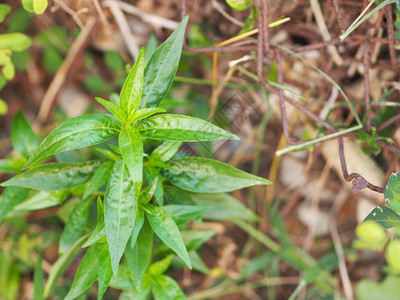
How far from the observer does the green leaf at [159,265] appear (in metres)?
1.12

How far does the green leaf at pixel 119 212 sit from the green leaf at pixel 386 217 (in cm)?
60

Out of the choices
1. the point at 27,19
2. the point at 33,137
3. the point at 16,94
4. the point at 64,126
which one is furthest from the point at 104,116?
the point at 16,94

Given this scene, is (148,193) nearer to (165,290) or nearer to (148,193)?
(148,193)

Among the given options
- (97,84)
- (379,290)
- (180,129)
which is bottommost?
(379,290)

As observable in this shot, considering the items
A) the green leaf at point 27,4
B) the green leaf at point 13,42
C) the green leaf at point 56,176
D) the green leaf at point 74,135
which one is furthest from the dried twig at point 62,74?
the green leaf at point 74,135

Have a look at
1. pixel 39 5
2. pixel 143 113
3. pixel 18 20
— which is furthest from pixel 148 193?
pixel 18 20

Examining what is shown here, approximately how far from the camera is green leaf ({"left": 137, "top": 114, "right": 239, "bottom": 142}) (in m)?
0.87

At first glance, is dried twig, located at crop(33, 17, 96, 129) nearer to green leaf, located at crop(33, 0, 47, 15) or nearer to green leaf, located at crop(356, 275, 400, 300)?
green leaf, located at crop(33, 0, 47, 15)

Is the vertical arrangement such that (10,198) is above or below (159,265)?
above

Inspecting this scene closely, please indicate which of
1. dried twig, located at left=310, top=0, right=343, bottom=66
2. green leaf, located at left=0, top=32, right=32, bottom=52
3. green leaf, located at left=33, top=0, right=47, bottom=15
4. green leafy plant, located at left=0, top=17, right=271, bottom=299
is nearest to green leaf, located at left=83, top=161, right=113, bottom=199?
green leafy plant, located at left=0, top=17, right=271, bottom=299

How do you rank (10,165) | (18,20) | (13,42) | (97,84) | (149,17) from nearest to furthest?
(10,165)
(13,42)
(149,17)
(18,20)
(97,84)

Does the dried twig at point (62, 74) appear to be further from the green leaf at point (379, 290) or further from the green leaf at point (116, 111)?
the green leaf at point (379, 290)

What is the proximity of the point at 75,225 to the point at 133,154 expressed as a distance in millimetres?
436

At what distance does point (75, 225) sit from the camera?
Result: 1147 millimetres
